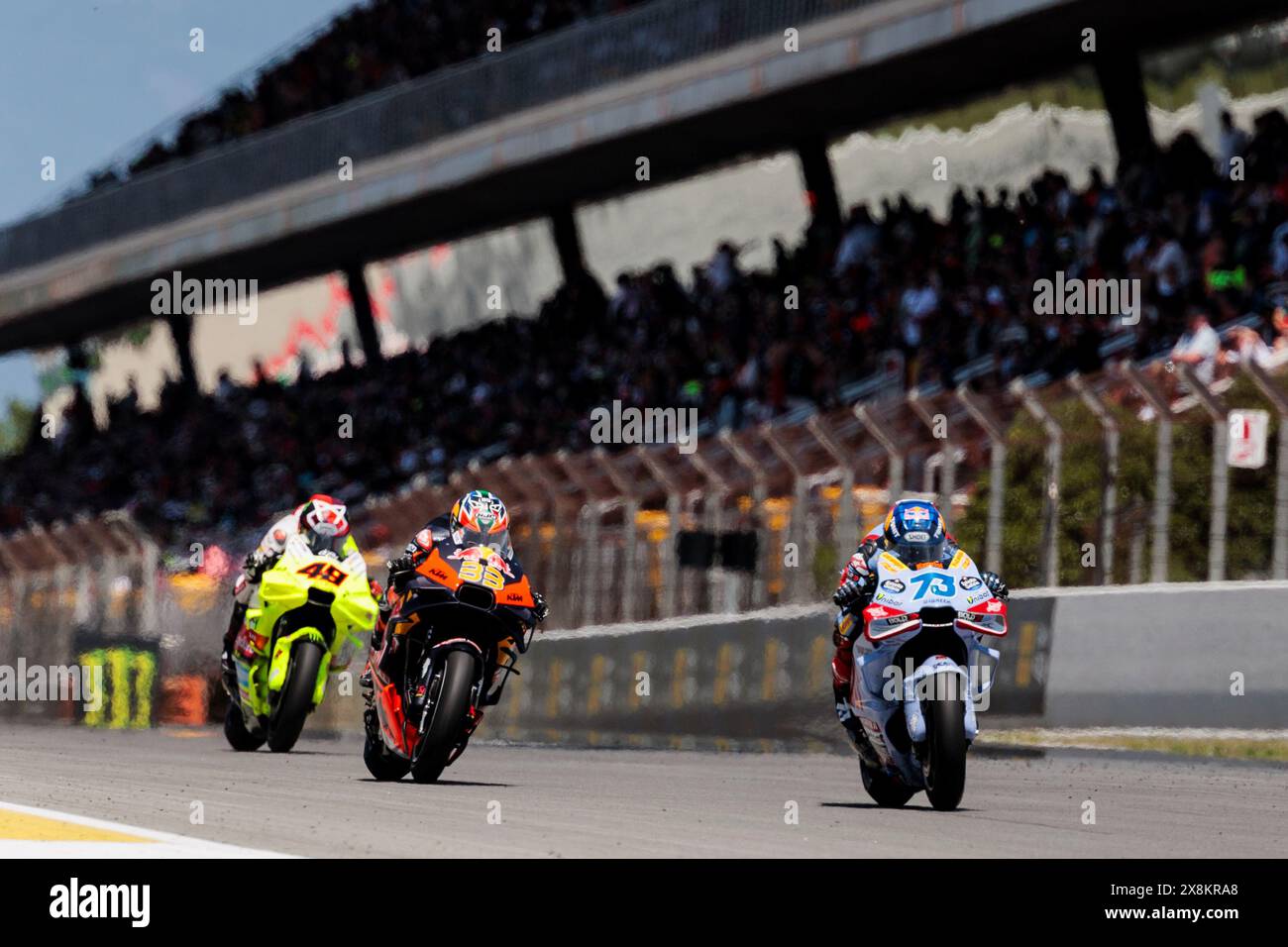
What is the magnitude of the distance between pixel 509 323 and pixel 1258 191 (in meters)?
14.6

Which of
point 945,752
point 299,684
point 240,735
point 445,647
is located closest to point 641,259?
point 240,735

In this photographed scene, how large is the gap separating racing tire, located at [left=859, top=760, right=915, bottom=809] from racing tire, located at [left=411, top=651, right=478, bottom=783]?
1.80 m

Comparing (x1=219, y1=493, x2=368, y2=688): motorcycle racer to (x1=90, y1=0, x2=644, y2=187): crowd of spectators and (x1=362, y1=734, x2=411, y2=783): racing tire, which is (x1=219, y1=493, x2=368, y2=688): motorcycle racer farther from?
(x1=90, y1=0, x2=644, y2=187): crowd of spectators

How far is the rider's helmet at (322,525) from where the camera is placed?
14562 mm

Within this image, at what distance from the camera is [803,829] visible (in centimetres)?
939

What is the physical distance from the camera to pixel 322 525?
1459 centimetres

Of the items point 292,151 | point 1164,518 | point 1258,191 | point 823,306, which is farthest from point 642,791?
point 292,151

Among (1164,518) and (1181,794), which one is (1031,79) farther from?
(1181,794)

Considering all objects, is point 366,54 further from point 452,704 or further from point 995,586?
point 995,586

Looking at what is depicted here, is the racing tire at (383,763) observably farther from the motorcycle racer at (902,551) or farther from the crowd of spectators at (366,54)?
the crowd of spectators at (366,54)

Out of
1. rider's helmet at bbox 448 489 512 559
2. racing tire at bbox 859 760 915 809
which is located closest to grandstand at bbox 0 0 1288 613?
racing tire at bbox 859 760 915 809

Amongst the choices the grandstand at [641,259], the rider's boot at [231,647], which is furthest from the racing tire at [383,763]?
the grandstand at [641,259]

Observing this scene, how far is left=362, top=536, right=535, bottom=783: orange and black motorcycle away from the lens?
11164 millimetres

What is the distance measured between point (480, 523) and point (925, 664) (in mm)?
2437
